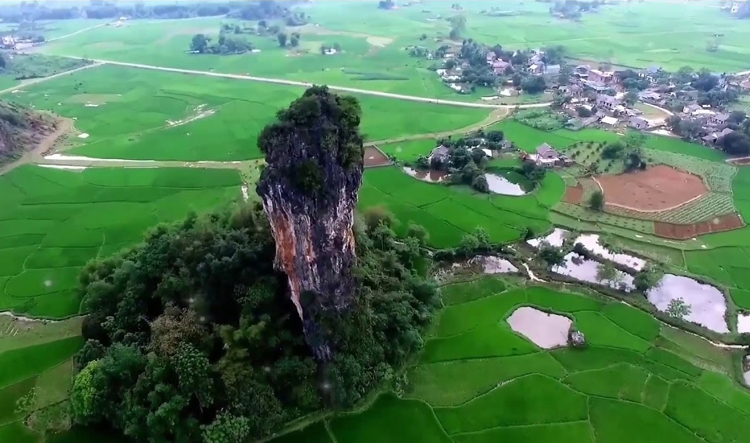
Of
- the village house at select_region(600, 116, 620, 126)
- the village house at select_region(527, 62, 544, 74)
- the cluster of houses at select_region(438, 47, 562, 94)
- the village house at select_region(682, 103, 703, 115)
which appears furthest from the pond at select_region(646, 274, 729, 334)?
the village house at select_region(527, 62, 544, 74)

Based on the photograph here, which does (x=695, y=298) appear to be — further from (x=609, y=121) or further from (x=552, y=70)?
(x=552, y=70)

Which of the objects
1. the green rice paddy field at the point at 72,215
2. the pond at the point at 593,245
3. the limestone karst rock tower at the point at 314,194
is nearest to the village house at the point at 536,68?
the pond at the point at 593,245

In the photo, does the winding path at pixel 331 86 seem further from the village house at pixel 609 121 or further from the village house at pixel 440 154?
the village house at pixel 440 154

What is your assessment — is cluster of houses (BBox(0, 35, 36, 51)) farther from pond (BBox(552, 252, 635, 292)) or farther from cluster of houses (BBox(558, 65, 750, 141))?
pond (BBox(552, 252, 635, 292))

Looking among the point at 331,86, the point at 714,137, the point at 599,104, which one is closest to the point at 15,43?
the point at 331,86

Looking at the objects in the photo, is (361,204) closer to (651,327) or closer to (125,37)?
(651,327)

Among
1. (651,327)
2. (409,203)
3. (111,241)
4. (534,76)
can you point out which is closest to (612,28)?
(534,76)
